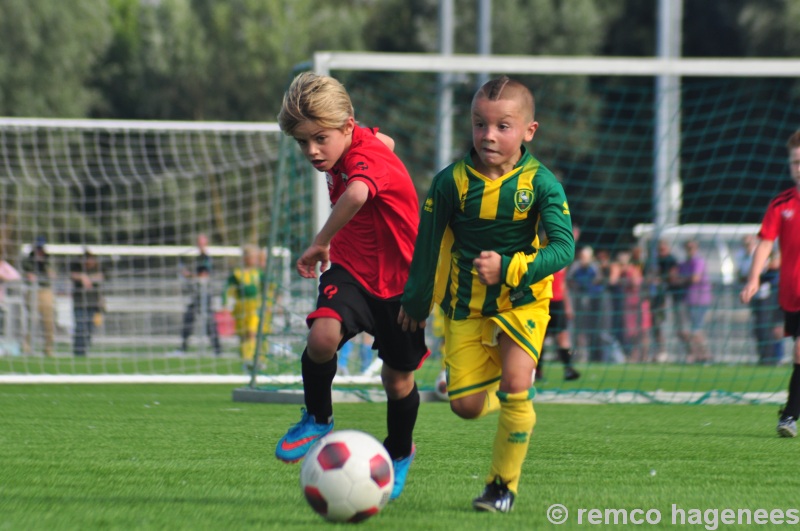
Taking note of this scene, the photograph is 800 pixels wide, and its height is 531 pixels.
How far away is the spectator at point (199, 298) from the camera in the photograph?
611 inches

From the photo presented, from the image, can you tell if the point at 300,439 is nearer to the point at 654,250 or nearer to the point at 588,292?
the point at 588,292

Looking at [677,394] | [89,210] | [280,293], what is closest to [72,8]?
[89,210]

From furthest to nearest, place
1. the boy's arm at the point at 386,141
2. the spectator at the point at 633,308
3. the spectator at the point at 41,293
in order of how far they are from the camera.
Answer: the spectator at the point at 633,308 → the spectator at the point at 41,293 → the boy's arm at the point at 386,141

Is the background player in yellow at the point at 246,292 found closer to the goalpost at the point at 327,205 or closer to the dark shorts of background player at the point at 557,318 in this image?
the goalpost at the point at 327,205

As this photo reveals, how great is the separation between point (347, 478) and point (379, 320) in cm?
93

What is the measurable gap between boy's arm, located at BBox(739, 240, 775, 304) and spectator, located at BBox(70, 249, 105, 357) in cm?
922

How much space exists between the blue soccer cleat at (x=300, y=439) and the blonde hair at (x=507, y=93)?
143 cm

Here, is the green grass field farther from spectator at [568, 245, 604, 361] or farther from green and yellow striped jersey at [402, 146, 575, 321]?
spectator at [568, 245, 604, 361]

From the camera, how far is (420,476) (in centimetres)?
501

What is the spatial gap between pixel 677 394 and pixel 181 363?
22.6ft

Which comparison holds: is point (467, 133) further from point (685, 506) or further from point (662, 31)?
point (685, 506)

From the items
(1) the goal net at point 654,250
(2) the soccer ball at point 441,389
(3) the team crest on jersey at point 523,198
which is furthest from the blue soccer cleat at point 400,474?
(1) the goal net at point 654,250

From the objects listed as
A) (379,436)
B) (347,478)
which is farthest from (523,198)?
(379,436)

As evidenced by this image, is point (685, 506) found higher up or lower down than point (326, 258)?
lower down
